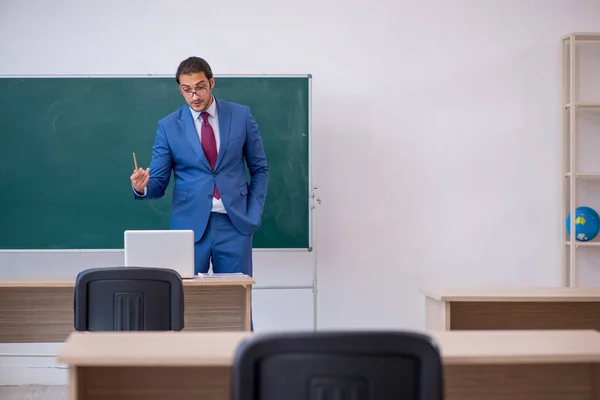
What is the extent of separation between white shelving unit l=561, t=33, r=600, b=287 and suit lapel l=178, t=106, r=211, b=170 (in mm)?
2469

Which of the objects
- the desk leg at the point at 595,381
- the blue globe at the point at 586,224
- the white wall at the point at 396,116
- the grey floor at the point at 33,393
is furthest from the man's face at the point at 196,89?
the blue globe at the point at 586,224

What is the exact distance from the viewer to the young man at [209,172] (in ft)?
12.7

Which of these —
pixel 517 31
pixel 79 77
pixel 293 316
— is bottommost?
pixel 293 316

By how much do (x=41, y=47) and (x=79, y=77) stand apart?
1.27 ft

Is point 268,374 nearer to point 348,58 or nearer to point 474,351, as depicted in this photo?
point 474,351

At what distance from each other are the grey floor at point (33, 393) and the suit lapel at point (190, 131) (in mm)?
1769

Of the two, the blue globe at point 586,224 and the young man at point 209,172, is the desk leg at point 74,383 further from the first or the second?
the blue globe at point 586,224

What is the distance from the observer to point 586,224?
4.95 m

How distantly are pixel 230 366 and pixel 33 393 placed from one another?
3.28 meters

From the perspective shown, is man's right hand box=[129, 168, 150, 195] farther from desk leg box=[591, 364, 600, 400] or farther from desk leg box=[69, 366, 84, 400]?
desk leg box=[591, 364, 600, 400]

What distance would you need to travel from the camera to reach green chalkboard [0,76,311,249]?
4.79m

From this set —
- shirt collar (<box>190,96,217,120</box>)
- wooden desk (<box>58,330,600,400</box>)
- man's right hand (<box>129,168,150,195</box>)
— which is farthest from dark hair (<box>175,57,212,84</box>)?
wooden desk (<box>58,330,600,400</box>)

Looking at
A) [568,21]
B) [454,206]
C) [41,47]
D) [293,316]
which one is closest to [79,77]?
[41,47]

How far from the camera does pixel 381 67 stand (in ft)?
16.8
